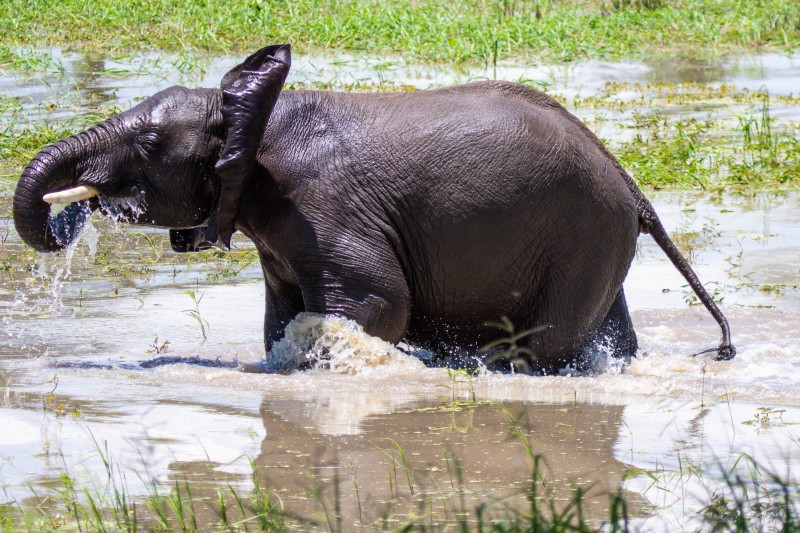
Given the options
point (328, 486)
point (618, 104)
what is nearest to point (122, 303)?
point (328, 486)

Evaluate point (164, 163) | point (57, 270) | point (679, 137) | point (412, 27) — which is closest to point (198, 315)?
point (164, 163)

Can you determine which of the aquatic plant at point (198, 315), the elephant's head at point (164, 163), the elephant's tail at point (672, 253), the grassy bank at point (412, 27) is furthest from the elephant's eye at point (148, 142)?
the grassy bank at point (412, 27)

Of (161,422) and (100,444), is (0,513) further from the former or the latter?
(161,422)

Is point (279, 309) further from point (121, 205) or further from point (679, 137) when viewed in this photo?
point (679, 137)

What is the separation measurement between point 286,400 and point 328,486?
4.86 ft

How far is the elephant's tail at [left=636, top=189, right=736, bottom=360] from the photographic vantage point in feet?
24.1

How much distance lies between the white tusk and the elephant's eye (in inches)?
12.3

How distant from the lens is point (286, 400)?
19.8 ft

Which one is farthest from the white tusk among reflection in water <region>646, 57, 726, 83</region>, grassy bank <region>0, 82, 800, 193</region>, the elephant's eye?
reflection in water <region>646, 57, 726, 83</region>

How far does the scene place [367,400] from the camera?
608cm

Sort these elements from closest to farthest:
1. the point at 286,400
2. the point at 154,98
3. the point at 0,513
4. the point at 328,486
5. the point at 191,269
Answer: the point at 0,513 < the point at 328,486 < the point at 286,400 < the point at 154,98 < the point at 191,269

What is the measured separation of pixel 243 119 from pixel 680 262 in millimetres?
2602

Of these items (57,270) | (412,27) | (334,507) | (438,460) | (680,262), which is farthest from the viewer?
(412,27)

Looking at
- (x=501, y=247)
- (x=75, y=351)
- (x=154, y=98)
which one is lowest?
(x=75, y=351)
